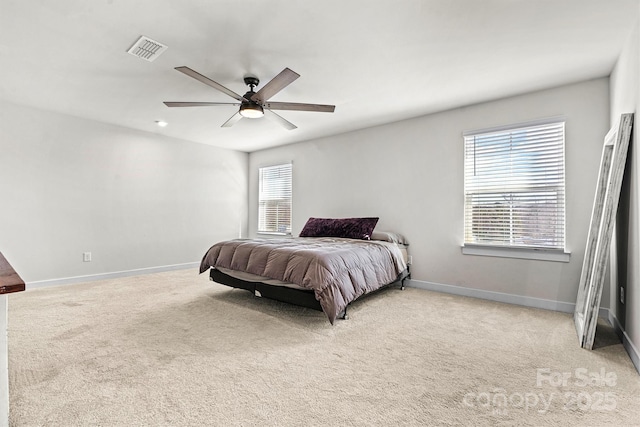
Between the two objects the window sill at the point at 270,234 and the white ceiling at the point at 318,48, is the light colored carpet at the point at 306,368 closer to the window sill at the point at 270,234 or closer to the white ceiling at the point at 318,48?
the white ceiling at the point at 318,48

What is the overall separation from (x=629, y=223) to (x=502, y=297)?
156 centimetres

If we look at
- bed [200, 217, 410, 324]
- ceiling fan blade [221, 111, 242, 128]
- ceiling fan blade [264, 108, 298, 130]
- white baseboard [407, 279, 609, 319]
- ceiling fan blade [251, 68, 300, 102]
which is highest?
ceiling fan blade [251, 68, 300, 102]

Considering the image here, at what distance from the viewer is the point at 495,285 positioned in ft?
12.0

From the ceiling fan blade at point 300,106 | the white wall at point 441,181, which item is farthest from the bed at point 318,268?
the ceiling fan blade at point 300,106

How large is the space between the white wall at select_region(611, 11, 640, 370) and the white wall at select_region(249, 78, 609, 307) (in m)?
0.46

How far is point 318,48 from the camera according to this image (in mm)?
2596

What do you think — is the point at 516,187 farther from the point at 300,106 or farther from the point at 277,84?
the point at 277,84

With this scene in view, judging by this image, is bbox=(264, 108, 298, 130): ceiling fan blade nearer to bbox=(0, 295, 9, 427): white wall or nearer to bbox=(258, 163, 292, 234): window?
bbox=(258, 163, 292, 234): window

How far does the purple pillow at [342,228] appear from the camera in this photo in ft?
14.2

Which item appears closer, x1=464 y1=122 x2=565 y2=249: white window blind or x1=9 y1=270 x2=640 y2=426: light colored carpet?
x1=9 y1=270 x2=640 y2=426: light colored carpet

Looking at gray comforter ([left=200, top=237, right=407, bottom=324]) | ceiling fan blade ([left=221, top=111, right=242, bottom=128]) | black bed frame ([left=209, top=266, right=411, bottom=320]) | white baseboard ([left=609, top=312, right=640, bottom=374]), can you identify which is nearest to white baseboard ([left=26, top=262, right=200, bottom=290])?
gray comforter ([left=200, top=237, right=407, bottom=324])

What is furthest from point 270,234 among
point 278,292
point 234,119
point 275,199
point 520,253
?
point 520,253

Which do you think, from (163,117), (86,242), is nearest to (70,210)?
(86,242)

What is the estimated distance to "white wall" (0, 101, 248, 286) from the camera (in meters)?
3.97
